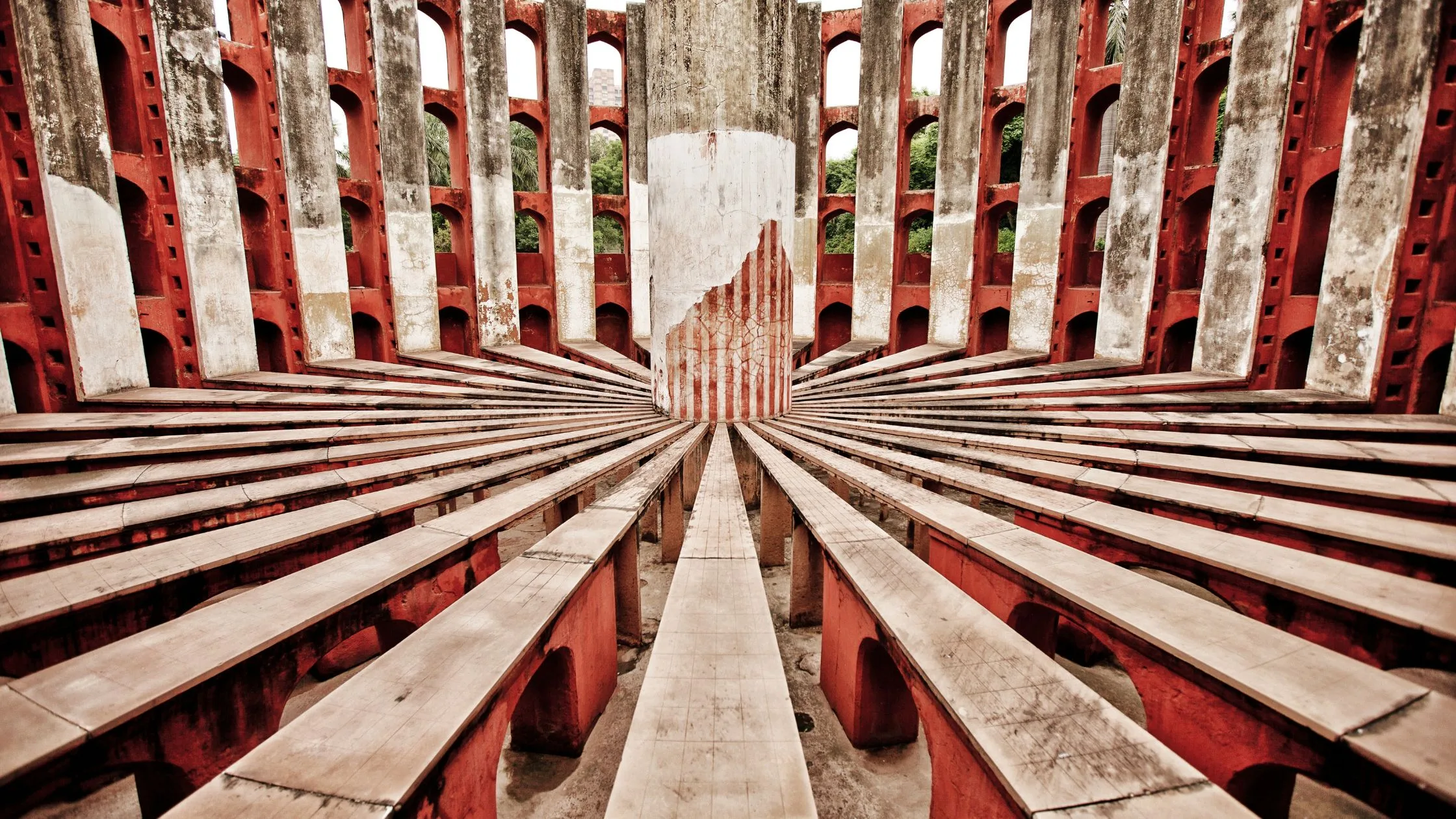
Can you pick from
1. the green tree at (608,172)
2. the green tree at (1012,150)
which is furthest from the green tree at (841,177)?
the green tree at (608,172)

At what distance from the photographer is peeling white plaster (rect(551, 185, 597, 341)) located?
39.4 ft

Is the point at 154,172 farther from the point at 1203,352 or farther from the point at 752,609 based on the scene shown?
the point at 1203,352

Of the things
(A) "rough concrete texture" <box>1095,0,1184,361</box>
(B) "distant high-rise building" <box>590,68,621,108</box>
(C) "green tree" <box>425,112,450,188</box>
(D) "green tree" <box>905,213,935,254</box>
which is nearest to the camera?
(A) "rough concrete texture" <box>1095,0,1184,361</box>

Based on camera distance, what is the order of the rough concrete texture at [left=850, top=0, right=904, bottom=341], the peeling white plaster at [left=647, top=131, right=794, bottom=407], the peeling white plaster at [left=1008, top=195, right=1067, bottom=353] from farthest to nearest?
the rough concrete texture at [left=850, top=0, right=904, bottom=341] → the peeling white plaster at [left=1008, top=195, right=1067, bottom=353] → the peeling white plaster at [left=647, top=131, right=794, bottom=407]

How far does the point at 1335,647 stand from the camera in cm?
237

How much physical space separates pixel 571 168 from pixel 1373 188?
10726 mm

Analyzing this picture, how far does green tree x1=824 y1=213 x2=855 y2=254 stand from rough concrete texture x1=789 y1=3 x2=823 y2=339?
392 inches

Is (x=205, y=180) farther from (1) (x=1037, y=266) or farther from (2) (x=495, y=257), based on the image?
(1) (x=1037, y=266)

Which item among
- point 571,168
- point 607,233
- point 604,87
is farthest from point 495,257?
point 604,87

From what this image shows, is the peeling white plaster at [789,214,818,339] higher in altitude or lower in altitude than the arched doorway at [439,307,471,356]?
higher

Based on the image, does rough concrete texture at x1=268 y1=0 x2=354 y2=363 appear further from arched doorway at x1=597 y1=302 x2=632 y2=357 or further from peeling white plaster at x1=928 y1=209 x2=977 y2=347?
peeling white plaster at x1=928 y1=209 x2=977 y2=347

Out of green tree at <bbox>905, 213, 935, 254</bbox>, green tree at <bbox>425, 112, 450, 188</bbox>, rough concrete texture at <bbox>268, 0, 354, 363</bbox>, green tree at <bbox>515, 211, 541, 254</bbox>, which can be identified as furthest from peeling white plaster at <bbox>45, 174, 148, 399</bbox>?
green tree at <bbox>905, 213, 935, 254</bbox>

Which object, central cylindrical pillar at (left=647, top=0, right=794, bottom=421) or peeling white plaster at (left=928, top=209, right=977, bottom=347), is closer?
central cylindrical pillar at (left=647, top=0, right=794, bottom=421)

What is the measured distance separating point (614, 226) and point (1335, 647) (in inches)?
1020
